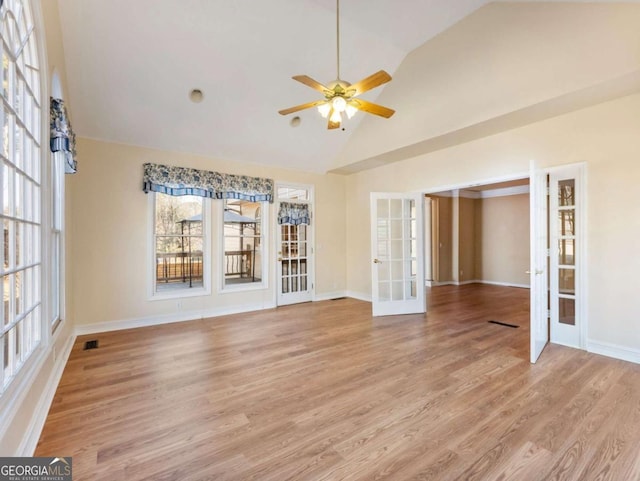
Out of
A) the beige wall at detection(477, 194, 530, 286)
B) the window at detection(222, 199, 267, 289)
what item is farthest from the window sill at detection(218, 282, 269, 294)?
the beige wall at detection(477, 194, 530, 286)

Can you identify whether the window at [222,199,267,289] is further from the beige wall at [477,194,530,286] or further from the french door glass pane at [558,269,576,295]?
the beige wall at [477,194,530,286]

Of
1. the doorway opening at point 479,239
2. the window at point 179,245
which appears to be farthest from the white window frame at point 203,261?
the doorway opening at point 479,239

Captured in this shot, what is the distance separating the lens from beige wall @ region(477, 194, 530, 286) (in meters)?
8.22

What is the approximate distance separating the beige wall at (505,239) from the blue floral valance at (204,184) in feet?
22.1

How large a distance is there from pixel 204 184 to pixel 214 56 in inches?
77.5

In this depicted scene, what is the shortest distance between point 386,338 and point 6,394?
11.5ft

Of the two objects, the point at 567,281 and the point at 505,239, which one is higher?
the point at 505,239

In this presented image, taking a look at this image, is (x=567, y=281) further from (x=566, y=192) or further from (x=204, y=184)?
(x=204, y=184)

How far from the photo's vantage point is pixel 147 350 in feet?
12.0

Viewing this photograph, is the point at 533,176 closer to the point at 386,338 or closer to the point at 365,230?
the point at 386,338

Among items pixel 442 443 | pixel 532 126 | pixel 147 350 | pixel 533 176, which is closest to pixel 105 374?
pixel 147 350

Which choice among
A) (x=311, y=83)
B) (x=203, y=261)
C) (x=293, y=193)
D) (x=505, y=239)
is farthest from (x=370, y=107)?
(x=505, y=239)

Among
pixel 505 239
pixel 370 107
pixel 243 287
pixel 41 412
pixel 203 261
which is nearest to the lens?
pixel 41 412

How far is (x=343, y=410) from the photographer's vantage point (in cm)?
236
